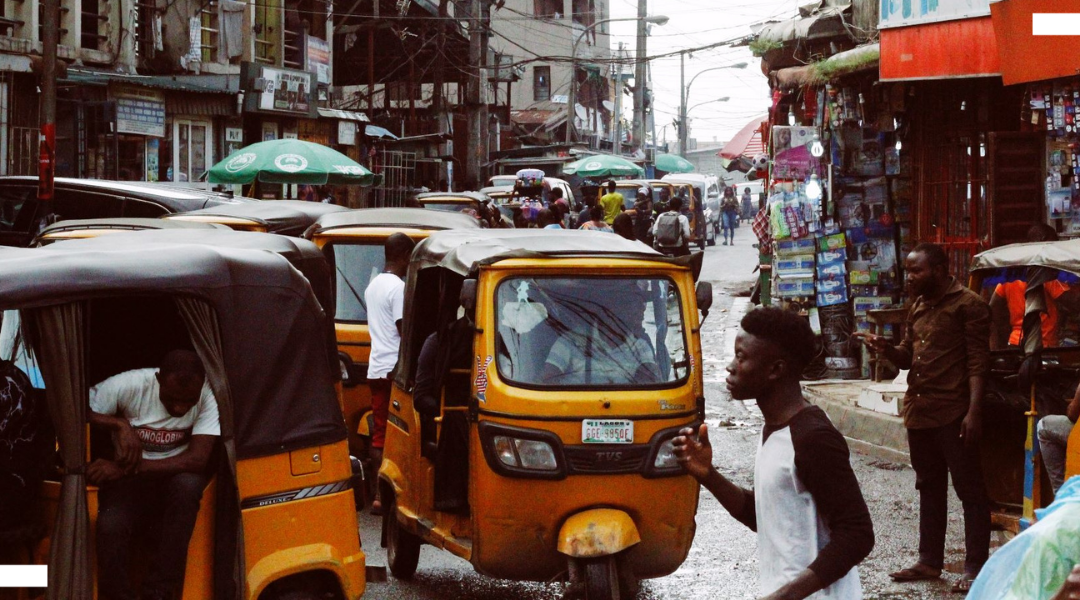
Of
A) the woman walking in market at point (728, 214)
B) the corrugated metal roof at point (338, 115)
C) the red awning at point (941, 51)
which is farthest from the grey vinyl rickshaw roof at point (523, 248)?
the woman walking in market at point (728, 214)

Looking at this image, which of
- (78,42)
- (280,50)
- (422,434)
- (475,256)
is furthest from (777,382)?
(280,50)

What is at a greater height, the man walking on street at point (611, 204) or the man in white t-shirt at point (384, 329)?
the man walking on street at point (611, 204)

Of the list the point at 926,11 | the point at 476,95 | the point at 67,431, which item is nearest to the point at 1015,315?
the point at 926,11

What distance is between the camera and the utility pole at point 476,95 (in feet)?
106

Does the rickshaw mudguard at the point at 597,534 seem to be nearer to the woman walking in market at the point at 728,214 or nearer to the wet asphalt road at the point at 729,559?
the wet asphalt road at the point at 729,559

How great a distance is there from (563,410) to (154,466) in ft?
7.35

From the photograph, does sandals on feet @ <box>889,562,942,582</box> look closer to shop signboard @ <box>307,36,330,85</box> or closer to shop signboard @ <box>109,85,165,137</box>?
shop signboard @ <box>109,85,165,137</box>

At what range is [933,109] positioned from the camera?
1508 centimetres

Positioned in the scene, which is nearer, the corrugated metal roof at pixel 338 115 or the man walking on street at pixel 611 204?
the man walking on street at pixel 611 204

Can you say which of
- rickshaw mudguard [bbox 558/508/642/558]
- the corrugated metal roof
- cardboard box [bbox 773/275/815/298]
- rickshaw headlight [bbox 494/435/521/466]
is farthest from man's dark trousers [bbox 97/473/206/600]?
the corrugated metal roof

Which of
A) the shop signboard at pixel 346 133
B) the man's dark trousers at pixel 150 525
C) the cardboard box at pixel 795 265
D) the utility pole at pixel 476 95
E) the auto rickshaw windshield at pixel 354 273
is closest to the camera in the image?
the man's dark trousers at pixel 150 525

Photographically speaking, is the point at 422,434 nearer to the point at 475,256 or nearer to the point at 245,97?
the point at 475,256

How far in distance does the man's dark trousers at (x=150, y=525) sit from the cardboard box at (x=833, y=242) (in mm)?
11261

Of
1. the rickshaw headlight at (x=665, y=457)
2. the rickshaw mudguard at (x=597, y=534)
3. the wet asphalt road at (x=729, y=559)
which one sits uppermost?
the rickshaw headlight at (x=665, y=457)
